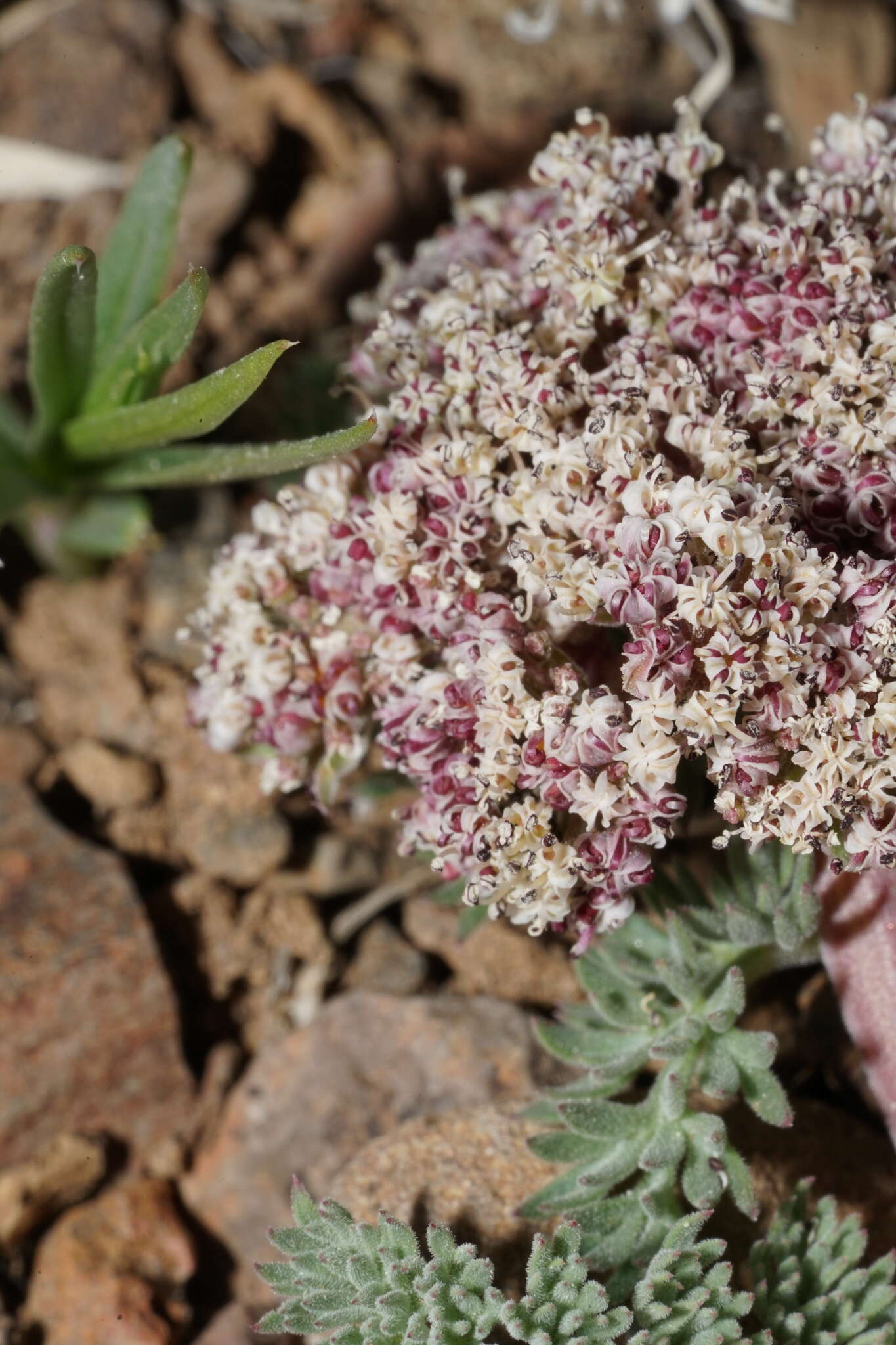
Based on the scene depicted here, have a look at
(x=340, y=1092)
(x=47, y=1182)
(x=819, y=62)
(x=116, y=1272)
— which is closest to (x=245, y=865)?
(x=340, y=1092)

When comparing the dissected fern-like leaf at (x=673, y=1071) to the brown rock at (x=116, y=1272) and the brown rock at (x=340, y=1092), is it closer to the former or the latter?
the brown rock at (x=340, y=1092)

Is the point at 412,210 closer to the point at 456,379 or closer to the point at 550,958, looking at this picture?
the point at 456,379

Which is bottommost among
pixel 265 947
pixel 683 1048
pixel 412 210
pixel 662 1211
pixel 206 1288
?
pixel 206 1288

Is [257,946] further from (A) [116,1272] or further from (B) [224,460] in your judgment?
(B) [224,460]

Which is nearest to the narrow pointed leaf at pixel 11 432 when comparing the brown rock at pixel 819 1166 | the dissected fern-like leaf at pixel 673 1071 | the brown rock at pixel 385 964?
the brown rock at pixel 385 964

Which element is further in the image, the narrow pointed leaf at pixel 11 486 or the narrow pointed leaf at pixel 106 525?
the narrow pointed leaf at pixel 106 525

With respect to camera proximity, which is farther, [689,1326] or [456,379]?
[456,379]

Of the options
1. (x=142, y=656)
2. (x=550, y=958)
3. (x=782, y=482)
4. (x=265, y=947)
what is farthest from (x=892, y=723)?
(x=142, y=656)
